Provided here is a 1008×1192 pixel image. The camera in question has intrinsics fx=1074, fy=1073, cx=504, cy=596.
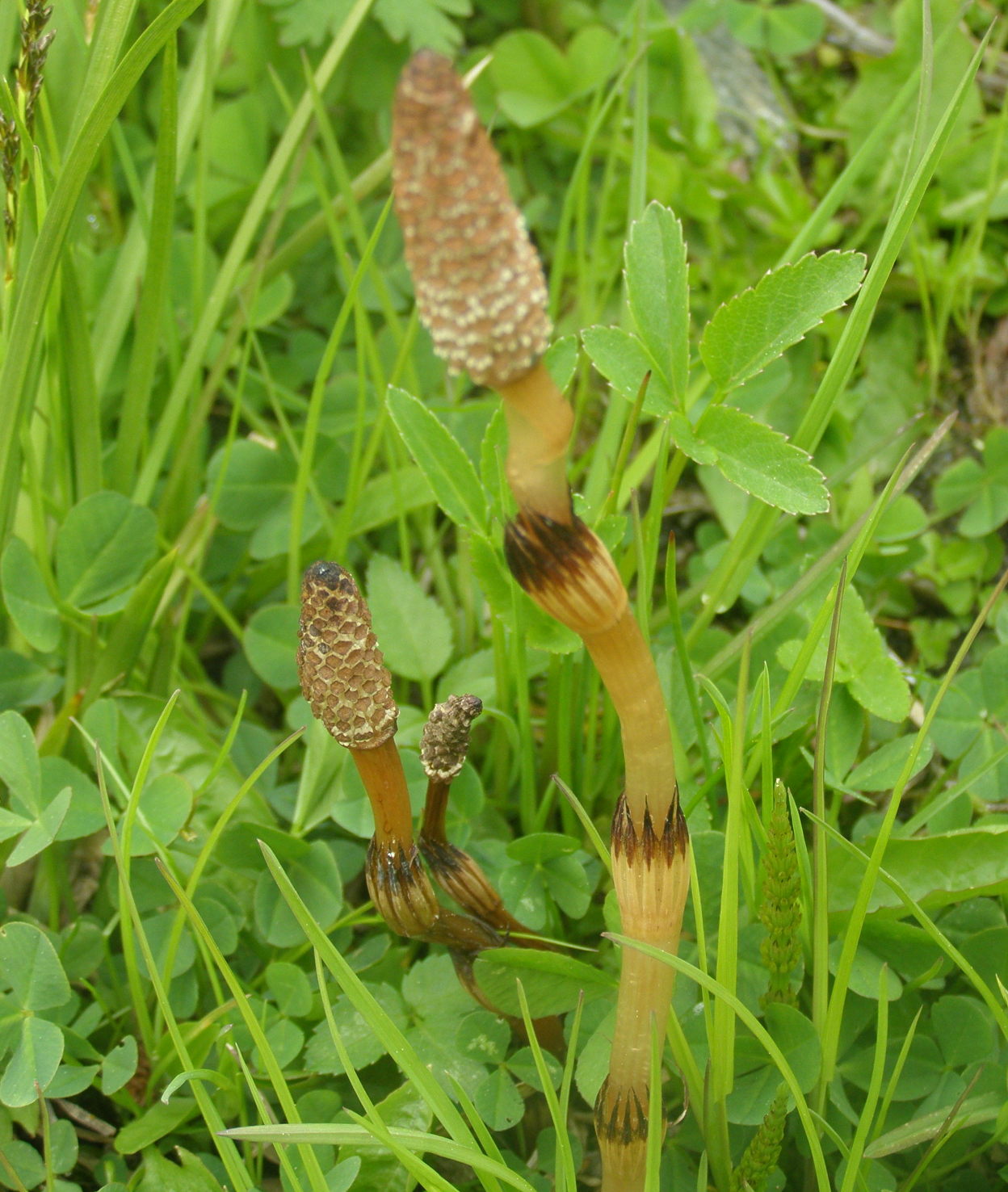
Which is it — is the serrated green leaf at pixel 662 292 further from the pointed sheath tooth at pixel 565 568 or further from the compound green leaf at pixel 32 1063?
the compound green leaf at pixel 32 1063

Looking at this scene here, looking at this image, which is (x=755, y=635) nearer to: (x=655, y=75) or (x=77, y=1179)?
(x=77, y=1179)

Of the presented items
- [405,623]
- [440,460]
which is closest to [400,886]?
[440,460]

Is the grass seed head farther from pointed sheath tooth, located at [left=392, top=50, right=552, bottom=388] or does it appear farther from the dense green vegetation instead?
pointed sheath tooth, located at [left=392, top=50, right=552, bottom=388]

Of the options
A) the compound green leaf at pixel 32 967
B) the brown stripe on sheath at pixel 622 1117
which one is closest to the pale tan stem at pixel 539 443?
the brown stripe on sheath at pixel 622 1117

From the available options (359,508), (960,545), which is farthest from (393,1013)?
(960,545)

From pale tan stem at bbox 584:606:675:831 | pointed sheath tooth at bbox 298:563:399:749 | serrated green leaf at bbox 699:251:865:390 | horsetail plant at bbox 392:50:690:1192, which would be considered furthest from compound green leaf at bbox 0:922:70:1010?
serrated green leaf at bbox 699:251:865:390

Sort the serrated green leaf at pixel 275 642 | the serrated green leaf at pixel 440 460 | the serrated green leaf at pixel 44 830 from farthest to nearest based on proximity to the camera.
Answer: the serrated green leaf at pixel 275 642
the serrated green leaf at pixel 44 830
the serrated green leaf at pixel 440 460

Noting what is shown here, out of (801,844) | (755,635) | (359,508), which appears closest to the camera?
(801,844)
